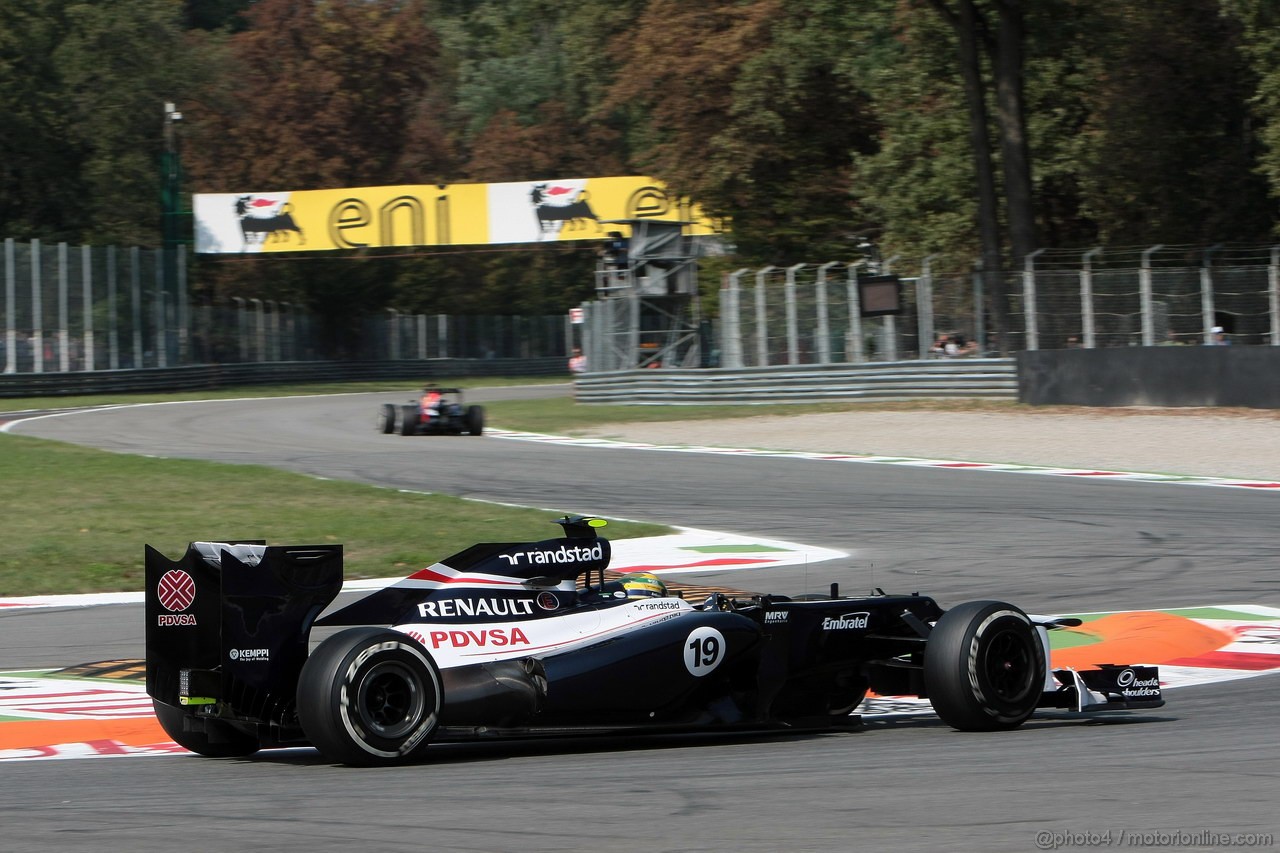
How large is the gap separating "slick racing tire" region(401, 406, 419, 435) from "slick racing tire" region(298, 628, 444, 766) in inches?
873

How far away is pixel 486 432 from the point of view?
2994 cm

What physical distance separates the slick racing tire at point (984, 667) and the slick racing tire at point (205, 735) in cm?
266

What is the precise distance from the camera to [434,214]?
4962 cm

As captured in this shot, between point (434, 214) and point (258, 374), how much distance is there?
8759mm

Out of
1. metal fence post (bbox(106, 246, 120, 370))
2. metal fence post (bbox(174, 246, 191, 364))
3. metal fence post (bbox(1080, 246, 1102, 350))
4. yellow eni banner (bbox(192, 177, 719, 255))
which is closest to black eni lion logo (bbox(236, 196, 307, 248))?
yellow eni banner (bbox(192, 177, 719, 255))

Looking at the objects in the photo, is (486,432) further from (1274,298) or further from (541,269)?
(541,269)

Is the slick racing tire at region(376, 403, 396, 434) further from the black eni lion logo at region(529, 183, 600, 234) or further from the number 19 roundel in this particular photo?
the number 19 roundel

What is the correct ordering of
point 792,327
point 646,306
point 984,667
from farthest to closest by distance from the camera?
point 646,306, point 792,327, point 984,667

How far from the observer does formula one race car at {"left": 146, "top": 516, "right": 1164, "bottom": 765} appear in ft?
19.6

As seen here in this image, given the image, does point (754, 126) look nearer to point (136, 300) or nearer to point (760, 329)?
point (760, 329)

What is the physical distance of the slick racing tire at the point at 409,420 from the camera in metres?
28.0

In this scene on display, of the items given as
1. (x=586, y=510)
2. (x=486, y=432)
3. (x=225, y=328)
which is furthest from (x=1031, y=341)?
(x=225, y=328)

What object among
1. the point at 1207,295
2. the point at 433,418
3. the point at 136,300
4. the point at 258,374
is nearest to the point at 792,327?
the point at 1207,295

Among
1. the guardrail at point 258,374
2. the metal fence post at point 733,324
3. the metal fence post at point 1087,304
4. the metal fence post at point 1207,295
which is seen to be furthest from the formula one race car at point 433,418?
the guardrail at point 258,374
